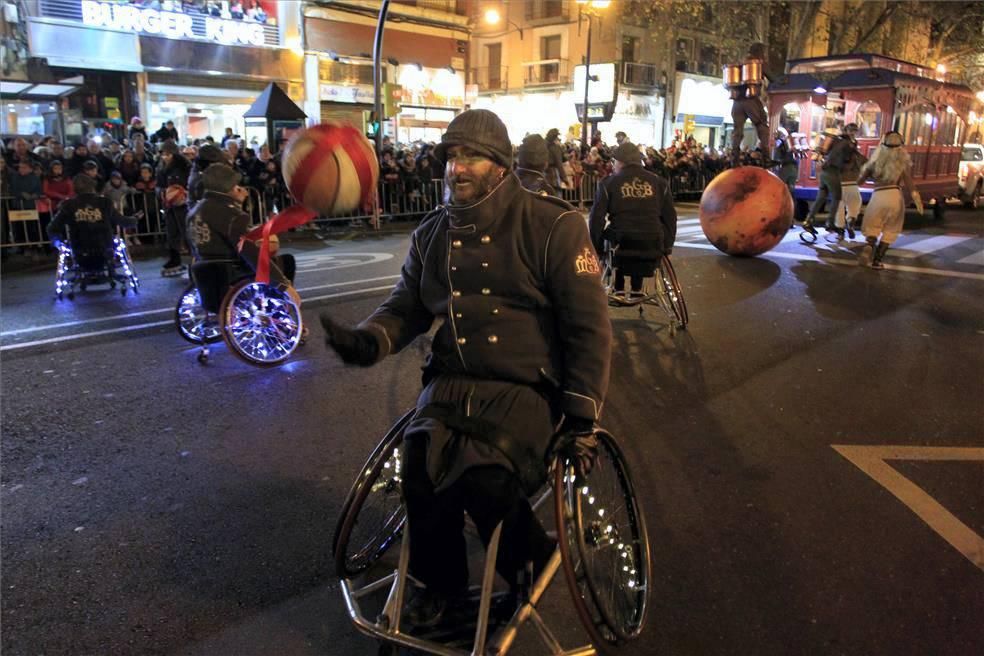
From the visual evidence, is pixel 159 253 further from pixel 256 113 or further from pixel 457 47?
pixel 457 47

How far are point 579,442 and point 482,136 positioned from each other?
111 centimetres

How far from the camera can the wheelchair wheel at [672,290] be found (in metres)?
7.30

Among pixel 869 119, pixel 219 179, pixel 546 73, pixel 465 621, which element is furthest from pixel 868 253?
pixel 546 73

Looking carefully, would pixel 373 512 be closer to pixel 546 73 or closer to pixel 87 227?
pixel 87 227

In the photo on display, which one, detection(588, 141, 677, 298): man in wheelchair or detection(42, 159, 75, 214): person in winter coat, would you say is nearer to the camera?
detection(588, 141, 677, 298): man in wheelchair

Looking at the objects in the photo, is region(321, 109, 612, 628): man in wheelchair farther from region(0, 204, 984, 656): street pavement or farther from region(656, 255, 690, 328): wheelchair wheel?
region(656, 255, 690, 328): wheelchair wheel

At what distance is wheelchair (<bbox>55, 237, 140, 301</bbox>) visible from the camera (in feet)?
28.6

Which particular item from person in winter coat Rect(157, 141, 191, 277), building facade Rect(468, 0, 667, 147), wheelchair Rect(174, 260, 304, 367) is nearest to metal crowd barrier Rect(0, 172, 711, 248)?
person in winter coat Rect(157, 141, 191, 277)

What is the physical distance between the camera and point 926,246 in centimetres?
1355

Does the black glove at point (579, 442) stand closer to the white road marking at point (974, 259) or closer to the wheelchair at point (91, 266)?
the wheelchair at point (91, 266)

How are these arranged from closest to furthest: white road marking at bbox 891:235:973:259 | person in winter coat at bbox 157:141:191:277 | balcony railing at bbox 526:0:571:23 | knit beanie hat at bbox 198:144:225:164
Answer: knit beanie hat at bbox 198:144:225:164
person in winter coat at bbox 157:141:191:277
white road marking at bbox 891:235:973:259
balcony railing at bbox 526:0:571:23

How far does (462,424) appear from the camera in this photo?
2.55m

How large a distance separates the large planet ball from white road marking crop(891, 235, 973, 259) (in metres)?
2.83

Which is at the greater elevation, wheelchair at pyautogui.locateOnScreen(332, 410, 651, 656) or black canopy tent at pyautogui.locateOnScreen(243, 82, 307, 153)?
black canopy tent at pyautogui.locateOnScreen(243, 82, 307, 153)
